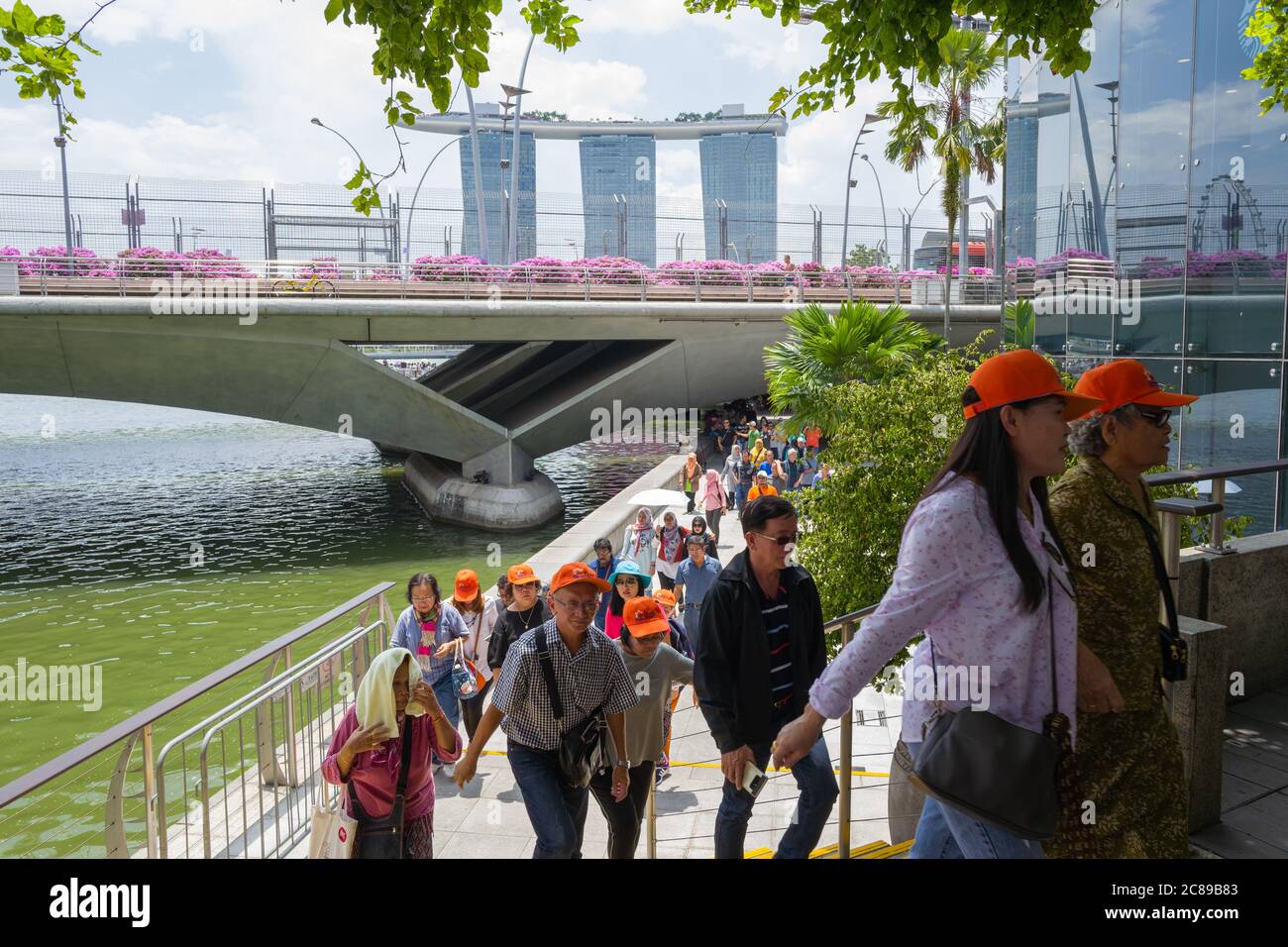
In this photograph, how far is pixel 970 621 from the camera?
239 cm

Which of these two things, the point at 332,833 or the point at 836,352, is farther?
the point at 836,352

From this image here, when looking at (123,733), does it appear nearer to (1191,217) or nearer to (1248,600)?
(1248,600)

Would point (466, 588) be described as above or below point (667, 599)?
above

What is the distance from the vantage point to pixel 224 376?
87.3 ft

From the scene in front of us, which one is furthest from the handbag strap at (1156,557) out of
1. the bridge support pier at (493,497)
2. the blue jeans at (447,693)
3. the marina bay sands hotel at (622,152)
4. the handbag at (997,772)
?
the marina bay sands hotel at (622,152)

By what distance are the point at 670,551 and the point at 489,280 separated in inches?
720

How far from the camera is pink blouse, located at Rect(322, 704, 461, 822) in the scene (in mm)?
4156

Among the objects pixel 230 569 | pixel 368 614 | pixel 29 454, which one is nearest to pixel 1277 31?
pixel 368 614

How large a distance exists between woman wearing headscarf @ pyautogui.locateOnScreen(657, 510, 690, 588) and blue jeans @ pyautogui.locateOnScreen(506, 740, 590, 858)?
25.0 feet

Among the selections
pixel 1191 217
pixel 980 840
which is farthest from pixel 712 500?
pixel 980 840

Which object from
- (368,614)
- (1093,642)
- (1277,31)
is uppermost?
(1277,31)

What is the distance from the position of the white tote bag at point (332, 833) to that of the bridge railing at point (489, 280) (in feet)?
57.8
